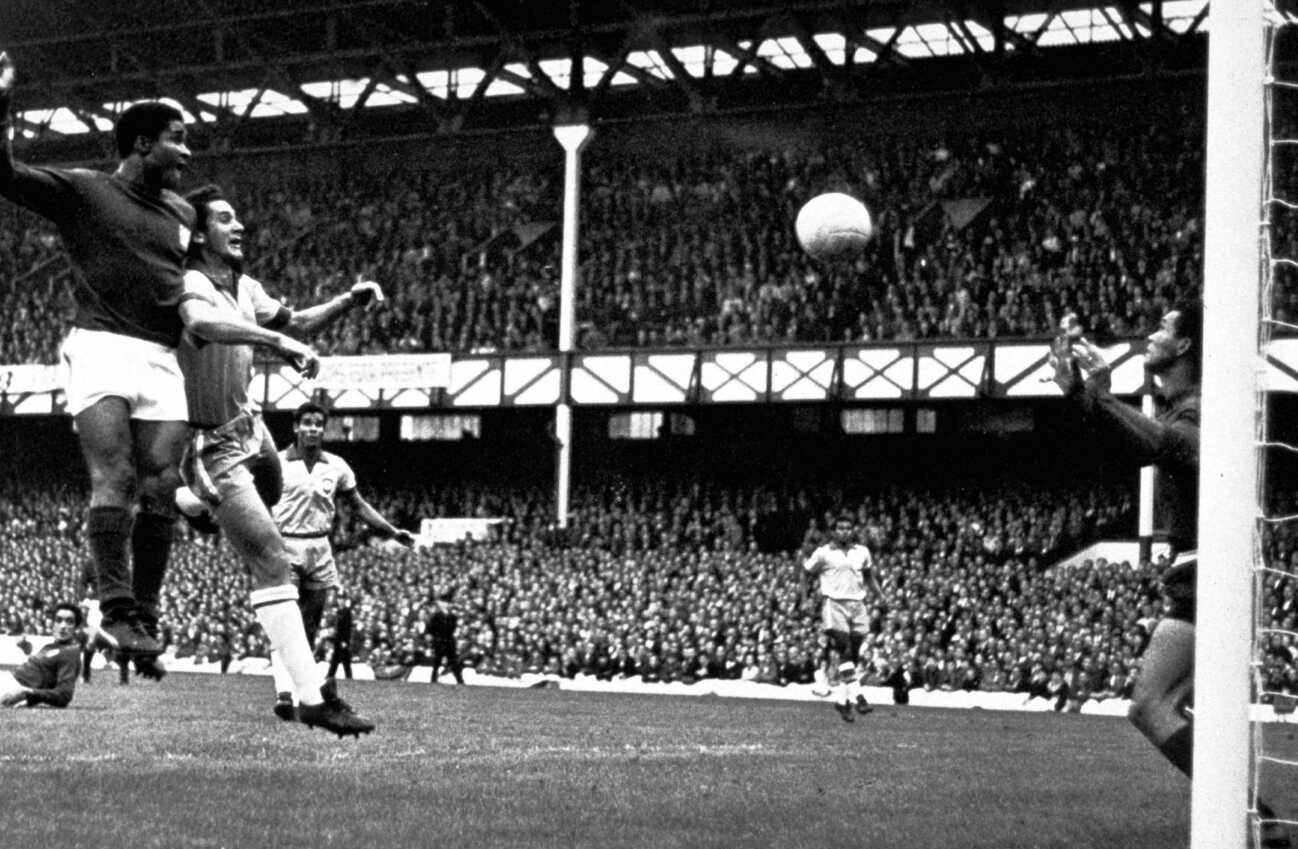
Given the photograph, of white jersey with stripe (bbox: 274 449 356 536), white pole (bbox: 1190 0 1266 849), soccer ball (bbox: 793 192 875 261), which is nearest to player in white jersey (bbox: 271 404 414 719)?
white jersey with stripe (bbox: 274 449 356 536)

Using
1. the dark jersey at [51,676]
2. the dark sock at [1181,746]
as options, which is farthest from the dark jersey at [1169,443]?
the dark jersey at [51,676]

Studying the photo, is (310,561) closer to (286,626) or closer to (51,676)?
(51,676)

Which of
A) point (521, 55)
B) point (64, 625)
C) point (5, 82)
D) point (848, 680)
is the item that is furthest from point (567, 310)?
point (5, 82)

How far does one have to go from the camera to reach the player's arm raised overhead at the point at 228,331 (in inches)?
289

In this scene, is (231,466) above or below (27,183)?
below

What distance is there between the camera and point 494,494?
41281 millimetres

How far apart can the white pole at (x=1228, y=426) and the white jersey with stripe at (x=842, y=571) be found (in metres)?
13.2

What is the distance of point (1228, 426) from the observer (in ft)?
18.9

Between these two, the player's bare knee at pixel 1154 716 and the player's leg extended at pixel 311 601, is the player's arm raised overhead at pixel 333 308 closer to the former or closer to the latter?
the player's bare knee at pixel 1154 716

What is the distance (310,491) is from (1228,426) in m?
8.47

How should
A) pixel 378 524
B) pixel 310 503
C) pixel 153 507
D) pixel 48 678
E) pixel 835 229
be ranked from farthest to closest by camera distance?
pixel 835 229, pixel 48 678, pixel 310 503, pixel 378 524, pixel 153 507

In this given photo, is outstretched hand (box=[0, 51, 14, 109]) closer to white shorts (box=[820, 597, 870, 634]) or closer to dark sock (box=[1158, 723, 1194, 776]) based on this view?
dark sock (box=[1158, 723, 1194, 776])

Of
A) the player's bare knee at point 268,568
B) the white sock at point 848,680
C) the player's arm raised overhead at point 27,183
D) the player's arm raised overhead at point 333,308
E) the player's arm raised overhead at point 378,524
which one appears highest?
the player's arm raised overhead at point 27,183

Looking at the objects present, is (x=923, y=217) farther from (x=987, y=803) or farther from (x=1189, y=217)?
(x=987, y=803)
